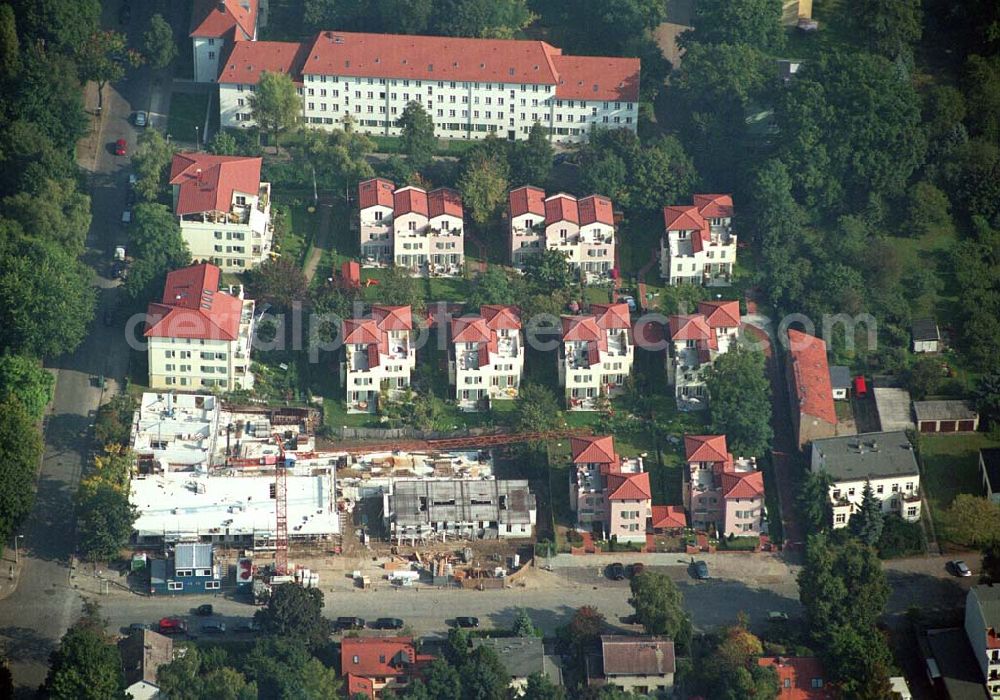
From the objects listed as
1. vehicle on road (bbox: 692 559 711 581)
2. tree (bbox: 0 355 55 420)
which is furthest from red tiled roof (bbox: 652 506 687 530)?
tree (bbox: 0 355 55 420)

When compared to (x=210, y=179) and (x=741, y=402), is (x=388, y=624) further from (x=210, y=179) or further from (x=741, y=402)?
(x=210, y=179)

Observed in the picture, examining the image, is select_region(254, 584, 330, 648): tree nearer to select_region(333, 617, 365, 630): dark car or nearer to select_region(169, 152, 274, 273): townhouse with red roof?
select_region(333, 617, 365, 630): dark car

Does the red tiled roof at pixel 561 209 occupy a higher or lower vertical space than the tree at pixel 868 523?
higher

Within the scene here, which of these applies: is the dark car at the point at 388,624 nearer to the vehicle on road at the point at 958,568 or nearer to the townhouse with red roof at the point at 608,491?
the townhouse with red roof at the point at 608,491

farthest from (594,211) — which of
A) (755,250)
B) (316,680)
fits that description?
(316,680)

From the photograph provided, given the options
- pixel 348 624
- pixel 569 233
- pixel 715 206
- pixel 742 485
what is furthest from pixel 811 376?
pixel 348 624

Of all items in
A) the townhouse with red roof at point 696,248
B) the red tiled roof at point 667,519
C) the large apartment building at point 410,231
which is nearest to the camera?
the red tiled roof at point 667,519

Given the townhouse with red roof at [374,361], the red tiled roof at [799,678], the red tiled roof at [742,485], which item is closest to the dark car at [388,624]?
the townhouse with red roof at [374,361]
